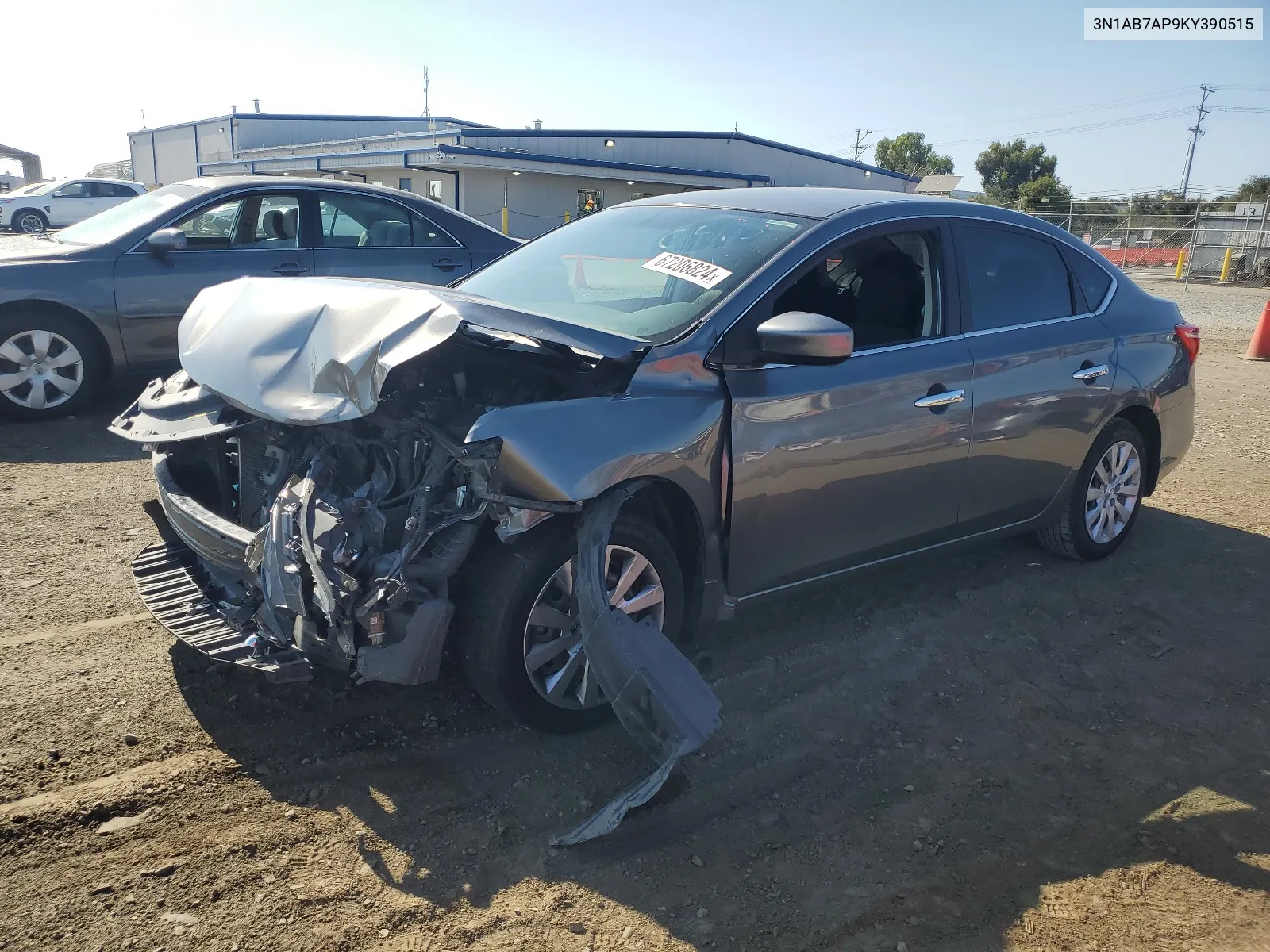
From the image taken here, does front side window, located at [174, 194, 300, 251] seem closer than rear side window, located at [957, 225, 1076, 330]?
No

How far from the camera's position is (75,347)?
6.62 meters

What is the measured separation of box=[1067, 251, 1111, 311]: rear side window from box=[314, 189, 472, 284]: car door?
466cm

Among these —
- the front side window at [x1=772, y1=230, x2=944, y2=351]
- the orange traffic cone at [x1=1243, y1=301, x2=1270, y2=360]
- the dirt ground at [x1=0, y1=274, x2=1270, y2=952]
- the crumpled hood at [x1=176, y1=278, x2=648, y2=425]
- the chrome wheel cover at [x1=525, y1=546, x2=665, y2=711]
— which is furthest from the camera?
the orange traffic cone at [x1=1243, y1=301, x2=1270, y2=360]

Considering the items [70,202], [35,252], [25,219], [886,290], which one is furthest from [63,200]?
[886,290]

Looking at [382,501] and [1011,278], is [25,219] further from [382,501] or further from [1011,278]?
[1011,278]

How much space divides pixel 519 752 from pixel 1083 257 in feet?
12.6

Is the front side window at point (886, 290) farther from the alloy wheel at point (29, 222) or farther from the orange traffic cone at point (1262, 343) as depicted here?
the alloy wheel at point (29, 222)

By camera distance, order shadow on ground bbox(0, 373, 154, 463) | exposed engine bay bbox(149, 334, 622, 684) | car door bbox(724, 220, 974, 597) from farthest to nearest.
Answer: shadow on ground bbox(0, 373, 154, 463) → car door bbox(724, 220, 974, 597) → exposed engine bay bbox(149, 334, 622, 684)

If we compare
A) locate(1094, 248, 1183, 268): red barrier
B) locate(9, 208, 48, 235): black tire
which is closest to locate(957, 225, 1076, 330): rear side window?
locate(9, 208, 48, 235): black tire

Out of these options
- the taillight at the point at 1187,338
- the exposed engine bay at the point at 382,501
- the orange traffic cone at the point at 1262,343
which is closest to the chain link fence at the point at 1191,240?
the orange traffic cone at the point at 1262,343

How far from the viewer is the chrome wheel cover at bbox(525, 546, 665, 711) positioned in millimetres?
3098

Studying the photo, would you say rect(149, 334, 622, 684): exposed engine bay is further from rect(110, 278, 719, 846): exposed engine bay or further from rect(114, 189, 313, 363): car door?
rect(114, 189, 313, 363): car door

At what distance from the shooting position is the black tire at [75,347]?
6.45 m

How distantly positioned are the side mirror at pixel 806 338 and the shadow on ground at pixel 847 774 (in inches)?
52.8
